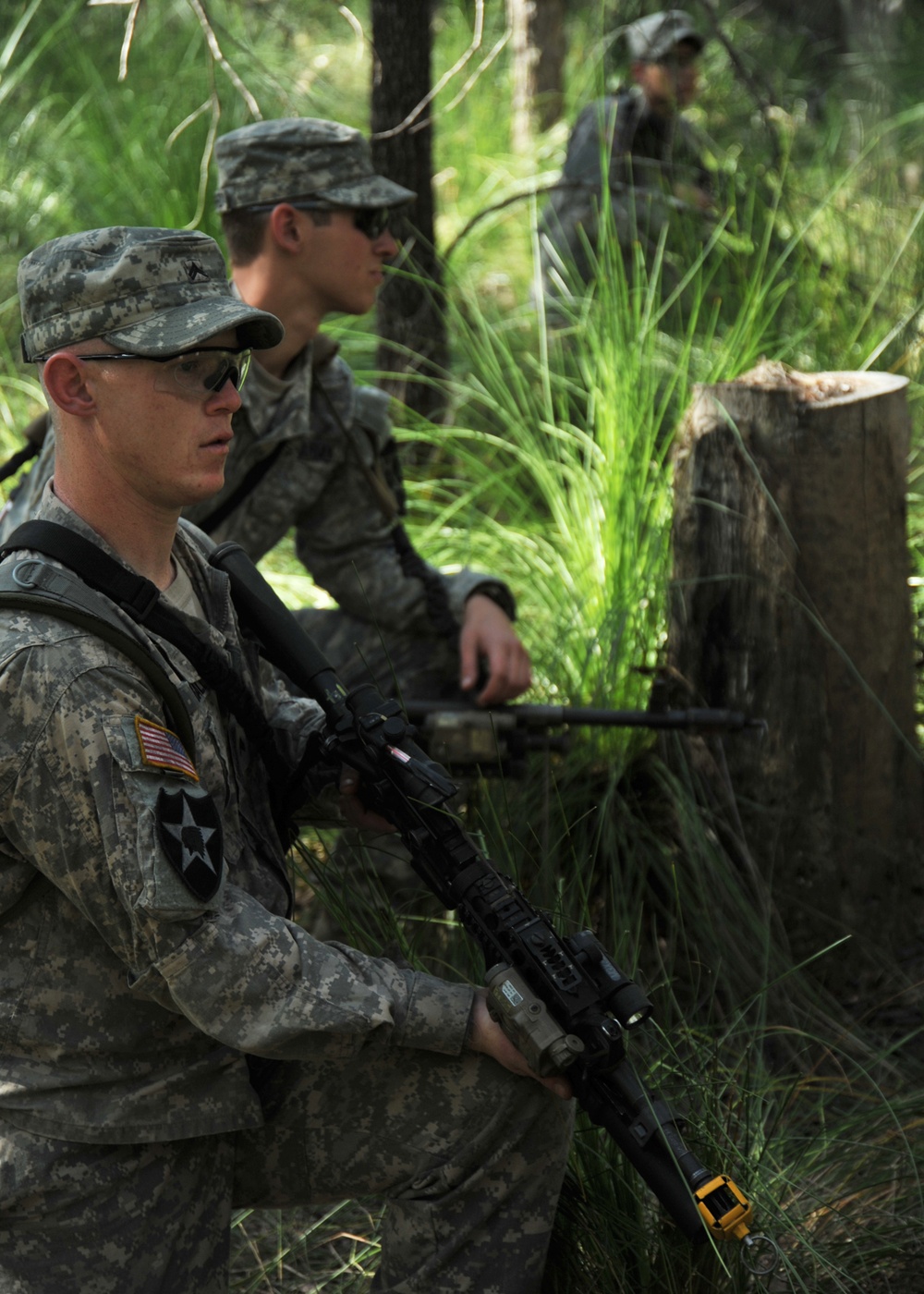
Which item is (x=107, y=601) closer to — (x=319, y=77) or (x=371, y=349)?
(x=371, y=349)

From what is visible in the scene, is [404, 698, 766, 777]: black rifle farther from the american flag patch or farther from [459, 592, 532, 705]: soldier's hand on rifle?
the american flag patch

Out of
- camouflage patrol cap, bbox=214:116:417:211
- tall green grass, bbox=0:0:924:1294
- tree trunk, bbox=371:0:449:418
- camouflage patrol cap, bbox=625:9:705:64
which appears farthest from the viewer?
camouflage patrol cap, bbox=625:9:705:64

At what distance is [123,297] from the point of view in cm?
Result: 171

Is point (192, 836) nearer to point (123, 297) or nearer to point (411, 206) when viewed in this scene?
point (123, 297)

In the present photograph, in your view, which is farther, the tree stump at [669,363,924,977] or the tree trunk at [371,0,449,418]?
the tree trunk at [371,0,449,418]

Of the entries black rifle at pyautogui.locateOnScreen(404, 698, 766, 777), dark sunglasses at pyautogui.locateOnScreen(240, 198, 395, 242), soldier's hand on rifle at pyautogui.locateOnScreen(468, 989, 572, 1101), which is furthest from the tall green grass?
soldier's hand on rifle at pyautogui.locateOnScreen(468, 989, 572, 1101)

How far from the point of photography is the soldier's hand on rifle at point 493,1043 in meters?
1.76

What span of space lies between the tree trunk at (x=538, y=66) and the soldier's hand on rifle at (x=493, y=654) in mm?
7002

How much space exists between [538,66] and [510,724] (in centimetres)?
796

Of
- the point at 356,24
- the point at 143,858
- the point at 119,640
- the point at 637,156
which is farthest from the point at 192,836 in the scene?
the point at 637,156

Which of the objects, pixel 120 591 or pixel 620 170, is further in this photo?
pixel 620 170

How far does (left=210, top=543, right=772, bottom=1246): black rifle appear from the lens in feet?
5.52

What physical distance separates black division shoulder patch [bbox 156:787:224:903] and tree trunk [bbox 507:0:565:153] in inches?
337

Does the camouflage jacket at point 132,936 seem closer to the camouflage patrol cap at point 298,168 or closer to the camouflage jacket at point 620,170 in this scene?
the camouflage patrol cap at point 298,168
